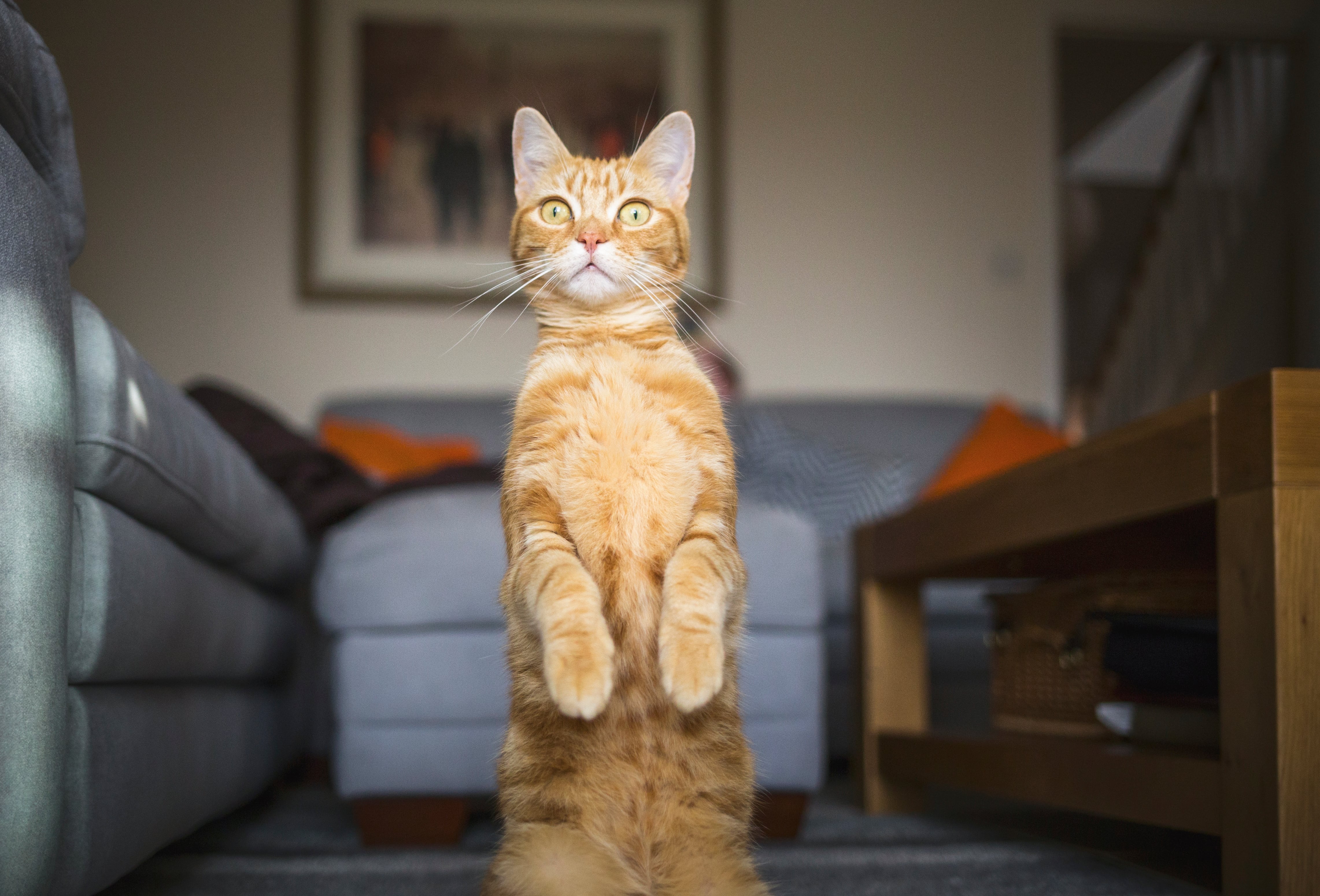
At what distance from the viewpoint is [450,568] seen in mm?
1588

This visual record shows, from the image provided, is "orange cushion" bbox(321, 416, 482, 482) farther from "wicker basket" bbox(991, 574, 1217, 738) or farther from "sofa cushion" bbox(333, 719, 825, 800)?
"wicker basket" bbox(991, 574, 1217, 738)

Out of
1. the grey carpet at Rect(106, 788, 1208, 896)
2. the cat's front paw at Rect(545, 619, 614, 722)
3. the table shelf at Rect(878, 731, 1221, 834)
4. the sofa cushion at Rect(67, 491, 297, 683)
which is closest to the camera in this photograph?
the cat's front paw at Rect(545, 619, 614, 722)

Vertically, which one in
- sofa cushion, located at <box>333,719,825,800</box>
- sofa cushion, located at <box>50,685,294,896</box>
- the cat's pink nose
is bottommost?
sofa cushion, located at <box>333,719,825,800</box>

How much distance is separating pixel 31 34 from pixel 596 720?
800mm

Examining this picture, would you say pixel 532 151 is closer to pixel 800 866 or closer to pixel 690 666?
pixel 690 666

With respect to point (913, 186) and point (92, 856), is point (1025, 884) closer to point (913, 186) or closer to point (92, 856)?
point (92, 856)

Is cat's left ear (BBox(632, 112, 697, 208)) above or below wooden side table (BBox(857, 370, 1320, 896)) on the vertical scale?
above

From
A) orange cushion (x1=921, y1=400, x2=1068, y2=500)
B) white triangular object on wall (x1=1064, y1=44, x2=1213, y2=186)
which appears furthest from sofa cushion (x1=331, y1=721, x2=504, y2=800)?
white triangular object on wall (x1=1064, y1=44, x2=1213, y2=186)

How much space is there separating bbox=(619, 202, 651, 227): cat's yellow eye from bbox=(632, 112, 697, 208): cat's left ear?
0.04 metres

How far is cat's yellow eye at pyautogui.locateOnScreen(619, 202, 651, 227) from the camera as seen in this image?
884 mm

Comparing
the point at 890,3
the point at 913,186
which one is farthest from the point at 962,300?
the point at 890,3

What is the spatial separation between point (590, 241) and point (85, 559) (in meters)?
0.57

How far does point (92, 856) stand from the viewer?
0.94m

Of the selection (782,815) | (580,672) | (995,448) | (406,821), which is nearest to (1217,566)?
(782,815)
